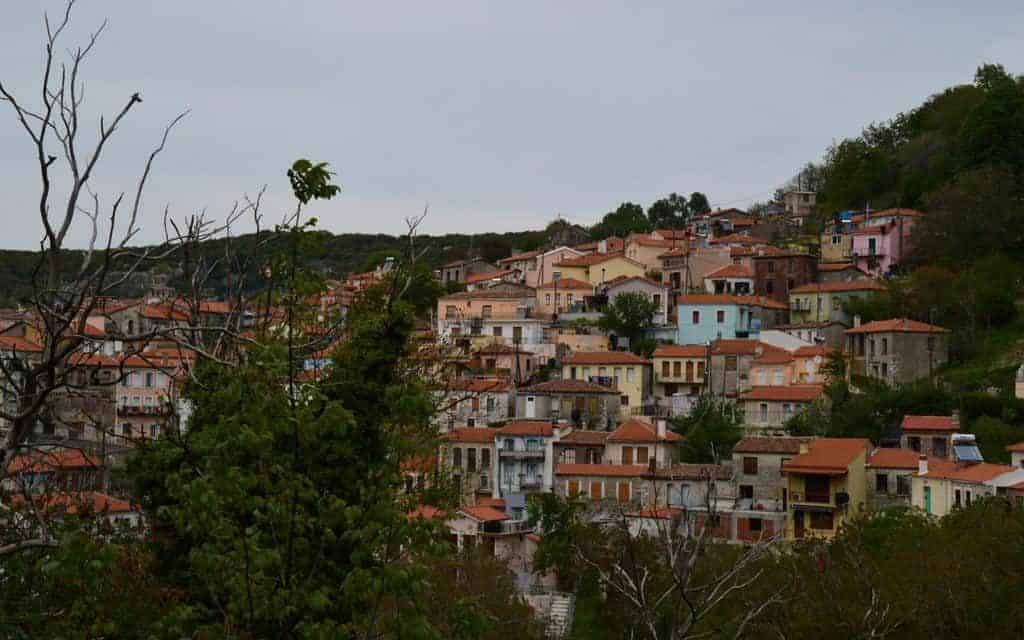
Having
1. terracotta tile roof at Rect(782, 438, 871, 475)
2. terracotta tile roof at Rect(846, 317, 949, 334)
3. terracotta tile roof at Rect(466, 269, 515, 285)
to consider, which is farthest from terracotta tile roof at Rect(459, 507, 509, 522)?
terracotta tile roof at Rect(466, 269, 515, 285)

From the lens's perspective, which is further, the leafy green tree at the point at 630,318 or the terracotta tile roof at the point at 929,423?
the leafy green tree at the point at 630,318

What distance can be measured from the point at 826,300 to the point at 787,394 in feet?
33.4

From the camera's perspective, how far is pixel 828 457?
45875 millimetres

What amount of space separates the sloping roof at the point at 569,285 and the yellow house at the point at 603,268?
3.87 ft

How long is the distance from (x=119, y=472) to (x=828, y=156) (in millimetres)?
91421

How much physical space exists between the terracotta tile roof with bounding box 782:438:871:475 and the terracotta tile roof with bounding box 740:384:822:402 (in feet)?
17.1

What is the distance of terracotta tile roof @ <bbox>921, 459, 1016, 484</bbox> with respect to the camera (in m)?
41.6

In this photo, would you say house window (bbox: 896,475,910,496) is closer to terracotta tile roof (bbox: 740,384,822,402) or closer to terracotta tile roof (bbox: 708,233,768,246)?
terracotta tile roof (bbox: 740,384,822,402)

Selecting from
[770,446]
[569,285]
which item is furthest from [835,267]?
[770,446]

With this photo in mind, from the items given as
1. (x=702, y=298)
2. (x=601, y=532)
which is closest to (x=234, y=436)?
(x=601, y=532)

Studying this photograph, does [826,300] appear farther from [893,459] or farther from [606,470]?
[606,470]

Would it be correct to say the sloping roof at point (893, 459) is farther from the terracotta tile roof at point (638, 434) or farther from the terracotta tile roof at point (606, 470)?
the terracotta tile roof at point (606, 470)

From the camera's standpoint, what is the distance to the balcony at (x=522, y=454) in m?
51.2

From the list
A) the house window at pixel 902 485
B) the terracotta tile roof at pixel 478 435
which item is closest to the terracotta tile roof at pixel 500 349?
the terracotta tile roof at pixel 478 435
